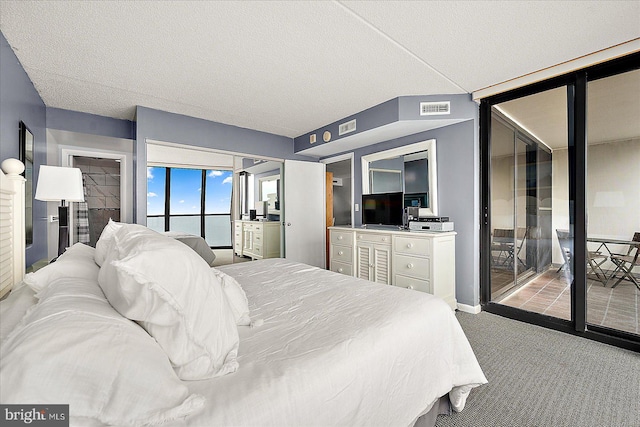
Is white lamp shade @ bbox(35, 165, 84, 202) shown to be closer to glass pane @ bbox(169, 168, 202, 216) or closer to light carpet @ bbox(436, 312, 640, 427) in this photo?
glass pane @ bbox(169, 168, 202, 216)

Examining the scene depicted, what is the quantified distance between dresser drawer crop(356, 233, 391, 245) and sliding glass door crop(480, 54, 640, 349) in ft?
3.70

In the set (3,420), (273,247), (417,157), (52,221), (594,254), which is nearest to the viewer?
(3,420)

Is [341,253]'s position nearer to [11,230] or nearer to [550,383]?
[550,383]

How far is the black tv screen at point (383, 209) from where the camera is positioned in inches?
152

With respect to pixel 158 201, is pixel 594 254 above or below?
below

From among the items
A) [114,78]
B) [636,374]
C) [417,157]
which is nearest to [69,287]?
[114,78]

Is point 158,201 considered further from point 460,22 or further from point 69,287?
point 460,22

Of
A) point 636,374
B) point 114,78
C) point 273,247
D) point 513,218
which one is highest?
point 114,78

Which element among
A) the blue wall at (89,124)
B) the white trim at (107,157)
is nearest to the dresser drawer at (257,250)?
the white trim at (107,157)

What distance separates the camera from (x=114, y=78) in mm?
2695

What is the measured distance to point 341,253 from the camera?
417cm

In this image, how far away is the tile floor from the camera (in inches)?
94.5

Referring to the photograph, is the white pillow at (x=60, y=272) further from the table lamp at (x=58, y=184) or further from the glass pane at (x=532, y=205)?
the glass pane at (x=532, y=205)

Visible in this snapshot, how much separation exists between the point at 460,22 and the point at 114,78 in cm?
313
